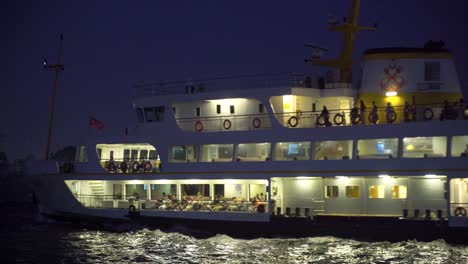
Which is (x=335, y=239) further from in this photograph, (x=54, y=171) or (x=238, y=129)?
(x=54, y=171)

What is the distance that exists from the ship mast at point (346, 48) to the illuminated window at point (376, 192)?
6.06 m

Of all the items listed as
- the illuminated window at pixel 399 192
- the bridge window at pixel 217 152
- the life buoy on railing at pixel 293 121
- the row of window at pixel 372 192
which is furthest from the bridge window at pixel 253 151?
the illuminated window at pixel 399 192

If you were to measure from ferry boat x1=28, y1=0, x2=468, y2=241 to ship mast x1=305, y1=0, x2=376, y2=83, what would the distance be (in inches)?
1.8

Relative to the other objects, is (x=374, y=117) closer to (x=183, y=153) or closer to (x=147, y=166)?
(x=183, y=153)

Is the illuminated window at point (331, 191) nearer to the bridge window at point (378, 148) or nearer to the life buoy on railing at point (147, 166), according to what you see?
the bridge window at point (378, 148)

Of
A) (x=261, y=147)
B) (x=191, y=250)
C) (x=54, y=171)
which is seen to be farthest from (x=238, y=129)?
(x=54, y=171)

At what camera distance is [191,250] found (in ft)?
89.2

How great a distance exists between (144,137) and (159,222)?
13.3ft

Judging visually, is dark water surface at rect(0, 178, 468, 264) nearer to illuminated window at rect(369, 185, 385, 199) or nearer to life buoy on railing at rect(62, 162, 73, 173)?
illuminated window at rect(369, 185, 385, 199)

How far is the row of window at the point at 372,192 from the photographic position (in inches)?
1083

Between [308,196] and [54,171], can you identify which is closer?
[308,196]

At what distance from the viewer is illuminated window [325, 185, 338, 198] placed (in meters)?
28.8

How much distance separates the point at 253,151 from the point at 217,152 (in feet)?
5.59

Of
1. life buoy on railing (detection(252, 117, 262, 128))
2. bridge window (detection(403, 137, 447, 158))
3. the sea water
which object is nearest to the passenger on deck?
life buoy on railing (detection(252, 117, 262, 128))
